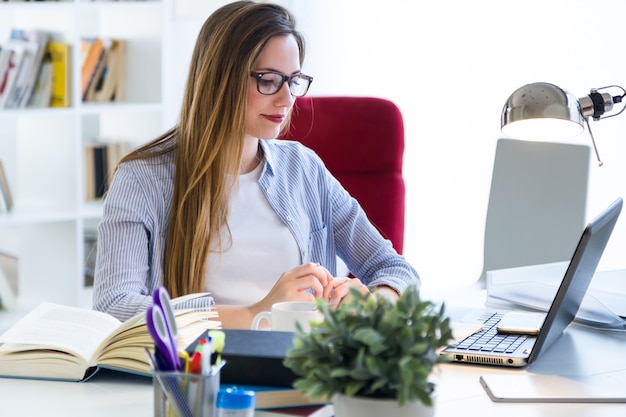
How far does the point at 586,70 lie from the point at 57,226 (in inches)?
78.6

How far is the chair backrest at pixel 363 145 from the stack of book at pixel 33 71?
4.68 feet

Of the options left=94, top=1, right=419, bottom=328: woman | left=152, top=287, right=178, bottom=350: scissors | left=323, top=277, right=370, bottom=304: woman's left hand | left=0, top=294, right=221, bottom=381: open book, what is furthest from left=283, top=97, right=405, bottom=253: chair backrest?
left=152, top=287, right=178, bottom=350: scissors

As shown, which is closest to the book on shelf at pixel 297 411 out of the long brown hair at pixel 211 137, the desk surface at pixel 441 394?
the desk surface at pixel 441 394

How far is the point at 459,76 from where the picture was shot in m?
3.26

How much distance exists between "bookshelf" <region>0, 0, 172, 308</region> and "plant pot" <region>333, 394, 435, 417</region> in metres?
2.56

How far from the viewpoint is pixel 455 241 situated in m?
3.36

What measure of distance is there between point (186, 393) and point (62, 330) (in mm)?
443

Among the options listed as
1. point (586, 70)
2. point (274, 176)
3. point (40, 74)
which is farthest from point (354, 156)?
point (40, 74)

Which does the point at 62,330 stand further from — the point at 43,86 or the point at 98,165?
the point at 98,165

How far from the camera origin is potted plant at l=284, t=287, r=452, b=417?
2.97 feet

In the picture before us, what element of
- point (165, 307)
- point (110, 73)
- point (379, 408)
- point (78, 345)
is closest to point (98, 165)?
point (110, 73)

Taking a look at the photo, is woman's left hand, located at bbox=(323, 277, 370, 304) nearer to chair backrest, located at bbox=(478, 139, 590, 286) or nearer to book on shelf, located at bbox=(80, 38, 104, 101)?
chair backrest, located at bbox=(478, 139, 590, 286)

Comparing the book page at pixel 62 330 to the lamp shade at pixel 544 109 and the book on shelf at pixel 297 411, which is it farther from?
the lamp shade at pixel 544 109

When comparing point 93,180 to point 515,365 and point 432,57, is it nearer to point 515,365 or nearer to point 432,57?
point 432,57
